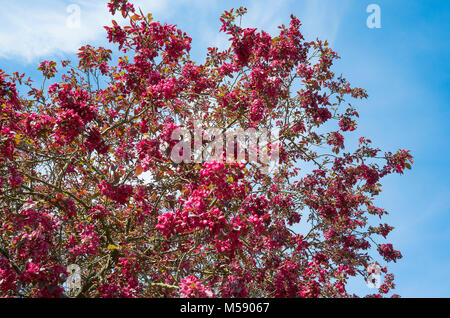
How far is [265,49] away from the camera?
683cm

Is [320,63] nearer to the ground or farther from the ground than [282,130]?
farther from the ground

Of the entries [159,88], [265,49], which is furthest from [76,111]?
[265,49]

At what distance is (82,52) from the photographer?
817 cm

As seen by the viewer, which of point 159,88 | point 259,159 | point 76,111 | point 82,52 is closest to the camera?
point 76,111

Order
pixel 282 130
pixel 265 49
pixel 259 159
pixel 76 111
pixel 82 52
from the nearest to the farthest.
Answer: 1. pixel 76 111
2. pixel 259 159
3. pixel 265 49
4. pixel 282 130
5. pixel 82 52

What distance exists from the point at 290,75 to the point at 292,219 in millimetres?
3660

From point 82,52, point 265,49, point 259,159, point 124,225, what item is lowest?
point 124,225

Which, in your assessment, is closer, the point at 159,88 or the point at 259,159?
the point at 159,88
